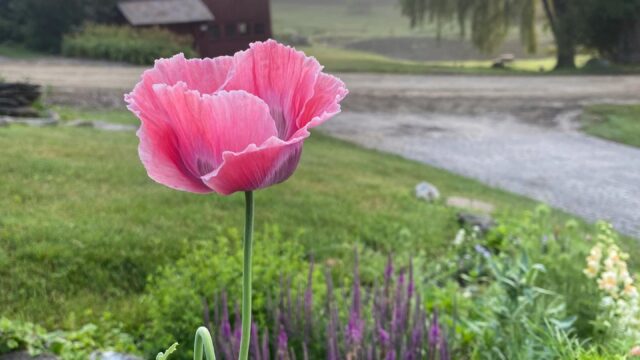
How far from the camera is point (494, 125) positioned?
45.3 feet

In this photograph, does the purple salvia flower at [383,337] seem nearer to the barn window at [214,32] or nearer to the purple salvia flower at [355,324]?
the purple salvia flower at [355,324]

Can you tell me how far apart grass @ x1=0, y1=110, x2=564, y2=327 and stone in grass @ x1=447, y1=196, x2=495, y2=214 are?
0.16 m

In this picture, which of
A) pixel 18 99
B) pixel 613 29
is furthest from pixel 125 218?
pixel 613 29

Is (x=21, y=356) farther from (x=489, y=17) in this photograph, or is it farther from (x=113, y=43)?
(x=489, y=17)

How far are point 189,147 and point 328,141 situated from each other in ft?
34.1

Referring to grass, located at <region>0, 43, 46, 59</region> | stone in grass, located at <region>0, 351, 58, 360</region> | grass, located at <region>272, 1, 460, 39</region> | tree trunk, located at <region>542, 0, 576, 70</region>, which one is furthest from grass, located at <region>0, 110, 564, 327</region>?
grass, located at <region>272, 1, 460, 39</region>

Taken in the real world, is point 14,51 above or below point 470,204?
above

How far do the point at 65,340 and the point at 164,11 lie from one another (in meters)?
16.5

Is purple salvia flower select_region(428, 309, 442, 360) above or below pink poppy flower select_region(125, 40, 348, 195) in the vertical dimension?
below

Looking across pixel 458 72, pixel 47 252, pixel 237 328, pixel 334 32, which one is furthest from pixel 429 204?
pixel 334 32

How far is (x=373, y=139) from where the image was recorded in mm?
11930

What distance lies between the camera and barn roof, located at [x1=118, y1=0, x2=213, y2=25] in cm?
1780

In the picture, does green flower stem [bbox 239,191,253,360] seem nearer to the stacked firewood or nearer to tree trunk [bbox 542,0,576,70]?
the stacked firewood

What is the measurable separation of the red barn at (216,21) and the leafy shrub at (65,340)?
47.5ft
